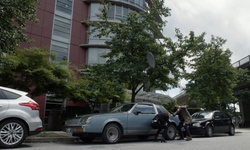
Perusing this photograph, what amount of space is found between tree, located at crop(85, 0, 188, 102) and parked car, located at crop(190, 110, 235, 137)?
2730 millimetres

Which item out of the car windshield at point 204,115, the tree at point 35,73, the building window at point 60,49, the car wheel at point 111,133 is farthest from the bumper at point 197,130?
the building window at point 60,49

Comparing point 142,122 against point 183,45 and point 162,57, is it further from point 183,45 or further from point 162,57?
point 183,45

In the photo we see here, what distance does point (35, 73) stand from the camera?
42.6 ft

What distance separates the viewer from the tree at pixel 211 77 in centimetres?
1902

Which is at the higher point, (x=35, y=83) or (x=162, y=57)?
(x=162, y=57)

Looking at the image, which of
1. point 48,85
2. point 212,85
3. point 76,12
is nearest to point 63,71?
point 48,85

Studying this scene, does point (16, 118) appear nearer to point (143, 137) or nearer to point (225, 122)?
point (143, 137)

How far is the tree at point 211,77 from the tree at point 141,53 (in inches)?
231

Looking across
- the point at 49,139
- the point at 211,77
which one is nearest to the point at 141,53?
the point at 49,139

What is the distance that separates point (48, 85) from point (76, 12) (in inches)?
581

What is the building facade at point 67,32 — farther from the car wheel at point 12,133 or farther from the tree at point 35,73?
the car wheel at point 12,133

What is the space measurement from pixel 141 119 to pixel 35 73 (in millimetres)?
6135

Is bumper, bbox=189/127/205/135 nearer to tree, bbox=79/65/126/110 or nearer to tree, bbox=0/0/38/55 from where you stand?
tree, bbox=79/65/126/110

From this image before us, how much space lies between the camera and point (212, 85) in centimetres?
1897
